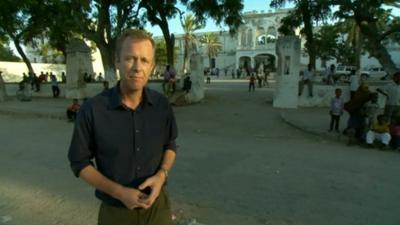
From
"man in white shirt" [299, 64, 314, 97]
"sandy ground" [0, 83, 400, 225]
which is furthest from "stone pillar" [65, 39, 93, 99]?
"man in white shirt" [299, 64, 314, 97]

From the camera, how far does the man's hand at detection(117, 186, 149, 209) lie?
82.9 inches

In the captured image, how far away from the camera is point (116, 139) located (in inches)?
85.1

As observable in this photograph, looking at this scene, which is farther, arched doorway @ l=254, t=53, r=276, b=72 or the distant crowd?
arched doorway @ l=254, t=53, r=276, b=72

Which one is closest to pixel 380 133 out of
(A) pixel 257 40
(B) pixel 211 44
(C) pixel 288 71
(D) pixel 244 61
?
(C) pixel 288 71

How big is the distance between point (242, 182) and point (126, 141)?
445 cm

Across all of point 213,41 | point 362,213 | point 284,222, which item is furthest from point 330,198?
point 213,41

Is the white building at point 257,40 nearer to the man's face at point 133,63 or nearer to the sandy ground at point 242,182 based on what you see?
the sandy ground at point 242,182

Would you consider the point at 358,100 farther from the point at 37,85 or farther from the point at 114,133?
the point at 37,85

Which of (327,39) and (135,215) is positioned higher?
(327,39)

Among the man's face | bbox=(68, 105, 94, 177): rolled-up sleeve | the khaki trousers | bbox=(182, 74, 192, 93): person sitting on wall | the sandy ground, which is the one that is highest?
the man's face

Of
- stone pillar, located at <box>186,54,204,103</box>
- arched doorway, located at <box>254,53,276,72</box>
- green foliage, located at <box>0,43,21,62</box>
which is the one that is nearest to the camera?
stone pillar, located at <box>186,54,204,103</box>

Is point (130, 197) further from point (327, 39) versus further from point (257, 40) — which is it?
point (257, 40)

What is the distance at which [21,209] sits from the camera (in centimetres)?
521

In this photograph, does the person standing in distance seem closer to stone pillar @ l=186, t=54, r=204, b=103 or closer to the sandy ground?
the sandy ground
